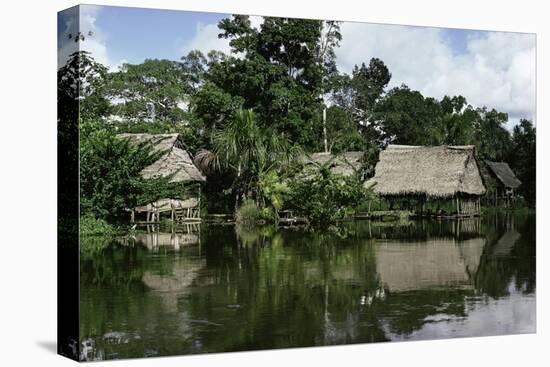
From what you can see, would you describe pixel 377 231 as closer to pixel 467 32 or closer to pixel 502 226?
pixel 502 226

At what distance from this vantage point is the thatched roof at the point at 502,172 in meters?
12.1

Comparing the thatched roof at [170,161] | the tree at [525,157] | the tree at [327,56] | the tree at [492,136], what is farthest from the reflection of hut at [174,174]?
the tree at [525,157]

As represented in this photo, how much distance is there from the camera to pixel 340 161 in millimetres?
11547

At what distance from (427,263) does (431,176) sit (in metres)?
1.02

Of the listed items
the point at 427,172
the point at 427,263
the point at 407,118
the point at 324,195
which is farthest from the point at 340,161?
Result: the point at 427,263

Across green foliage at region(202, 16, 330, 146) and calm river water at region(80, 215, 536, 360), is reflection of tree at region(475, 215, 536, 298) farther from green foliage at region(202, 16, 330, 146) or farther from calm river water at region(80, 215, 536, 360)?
green foliage at region(202, 16, 330, 146)

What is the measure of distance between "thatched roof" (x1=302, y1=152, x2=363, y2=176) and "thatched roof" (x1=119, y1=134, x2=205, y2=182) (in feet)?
4.27

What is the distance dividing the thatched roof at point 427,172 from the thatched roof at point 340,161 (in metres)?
0.22

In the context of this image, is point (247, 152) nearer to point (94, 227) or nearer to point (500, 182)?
point (94, 227)

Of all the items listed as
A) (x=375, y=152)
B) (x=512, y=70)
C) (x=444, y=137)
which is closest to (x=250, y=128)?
(x=375, y=152)

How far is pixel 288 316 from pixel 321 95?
7.96 ft

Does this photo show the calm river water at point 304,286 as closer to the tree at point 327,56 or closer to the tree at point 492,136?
the tree at point 492,136

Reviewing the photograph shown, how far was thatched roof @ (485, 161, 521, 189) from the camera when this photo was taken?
477 inches

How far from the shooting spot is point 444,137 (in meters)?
12.0
